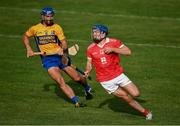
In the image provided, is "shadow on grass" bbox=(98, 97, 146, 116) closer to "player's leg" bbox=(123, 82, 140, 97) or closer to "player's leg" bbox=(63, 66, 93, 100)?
"player's leg" bbox=(63, 66, 93, 100)

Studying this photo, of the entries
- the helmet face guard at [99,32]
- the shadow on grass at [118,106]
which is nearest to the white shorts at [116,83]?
the helmet face guard at [99,32]

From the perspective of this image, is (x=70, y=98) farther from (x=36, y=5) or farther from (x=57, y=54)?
(x=36, y=5)

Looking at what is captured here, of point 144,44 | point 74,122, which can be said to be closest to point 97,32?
point 74,122

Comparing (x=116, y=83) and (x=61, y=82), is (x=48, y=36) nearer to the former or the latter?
(x=61, y=82)

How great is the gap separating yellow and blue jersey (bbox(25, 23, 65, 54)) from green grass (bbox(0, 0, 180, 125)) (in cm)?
165

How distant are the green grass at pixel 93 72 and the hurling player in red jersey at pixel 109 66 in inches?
28.1

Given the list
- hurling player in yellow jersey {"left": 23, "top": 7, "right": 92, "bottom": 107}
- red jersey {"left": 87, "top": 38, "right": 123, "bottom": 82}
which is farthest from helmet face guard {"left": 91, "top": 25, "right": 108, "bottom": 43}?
hurling player in yellow jersey {"left": 23, "top": 7, "right": 92, "bottom": 107}

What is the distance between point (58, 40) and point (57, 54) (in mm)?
476

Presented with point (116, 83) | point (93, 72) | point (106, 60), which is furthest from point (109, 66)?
point (93, 72)

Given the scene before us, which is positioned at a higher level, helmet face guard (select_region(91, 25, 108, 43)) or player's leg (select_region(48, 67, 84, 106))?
helmet face guard (select_region(91, 25, 108, 43))

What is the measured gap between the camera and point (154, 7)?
30.5 meters

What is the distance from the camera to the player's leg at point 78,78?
17.8 m

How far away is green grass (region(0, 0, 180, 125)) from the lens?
16703 millimetres

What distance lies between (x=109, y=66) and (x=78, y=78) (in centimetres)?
237
